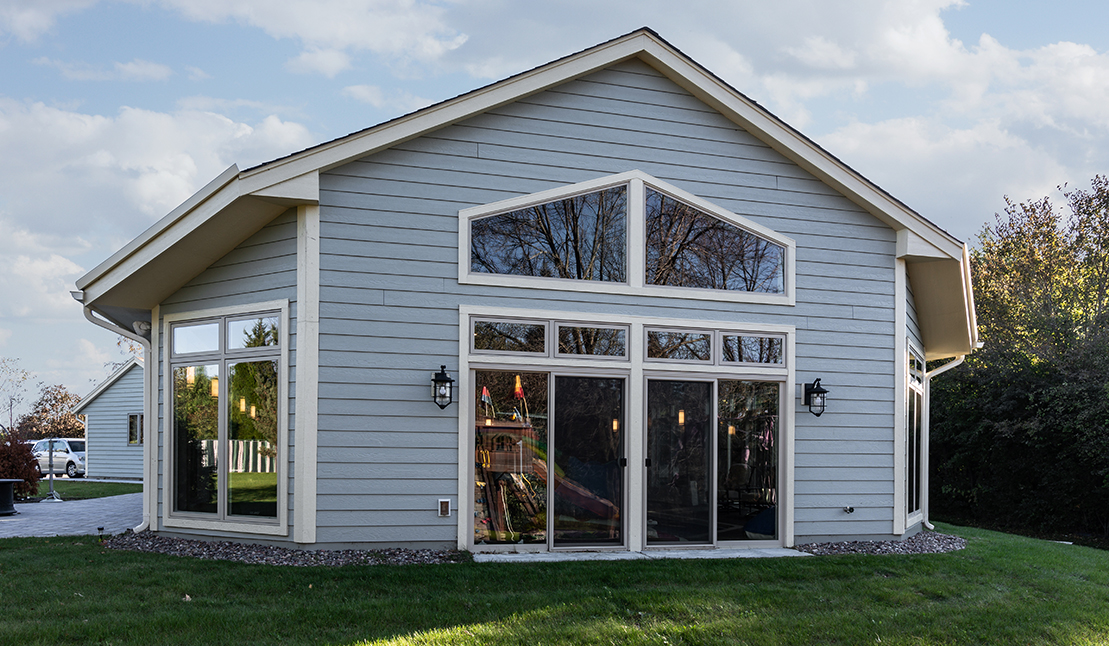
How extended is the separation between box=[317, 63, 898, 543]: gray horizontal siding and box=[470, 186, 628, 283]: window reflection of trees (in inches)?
8.5

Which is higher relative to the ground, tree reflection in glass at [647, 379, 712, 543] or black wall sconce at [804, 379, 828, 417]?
black wall sconce at [804, 379, 828, 417]

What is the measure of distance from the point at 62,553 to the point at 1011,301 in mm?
20283

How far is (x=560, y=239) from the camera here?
8227 mm

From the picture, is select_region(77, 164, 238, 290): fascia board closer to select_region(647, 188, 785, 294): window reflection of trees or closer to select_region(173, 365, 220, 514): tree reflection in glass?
select_region(173, 365, 220, 514): tree reflection in glass

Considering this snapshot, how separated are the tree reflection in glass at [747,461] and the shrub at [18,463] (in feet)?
39.2

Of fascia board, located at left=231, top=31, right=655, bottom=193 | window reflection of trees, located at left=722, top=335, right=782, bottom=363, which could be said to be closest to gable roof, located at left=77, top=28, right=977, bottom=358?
fascia board, located at left=231, top=31, right=655, bottom=193

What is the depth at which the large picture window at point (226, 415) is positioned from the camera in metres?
7.71

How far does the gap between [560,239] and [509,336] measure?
44.6 inches

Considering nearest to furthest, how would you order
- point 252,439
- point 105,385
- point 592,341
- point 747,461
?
point 252,439 < point 592,341 < point 747,461 < point 105,385

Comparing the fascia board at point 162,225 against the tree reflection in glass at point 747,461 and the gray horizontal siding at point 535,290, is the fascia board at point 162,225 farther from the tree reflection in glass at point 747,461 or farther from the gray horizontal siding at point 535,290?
the tree reflection in glass at point 747,461

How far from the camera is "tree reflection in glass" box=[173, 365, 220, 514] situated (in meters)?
8.09

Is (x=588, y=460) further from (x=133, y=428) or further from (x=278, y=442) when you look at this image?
(x=133, y=428)

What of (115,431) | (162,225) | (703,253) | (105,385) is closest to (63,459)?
(115,431)

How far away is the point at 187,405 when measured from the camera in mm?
8359
